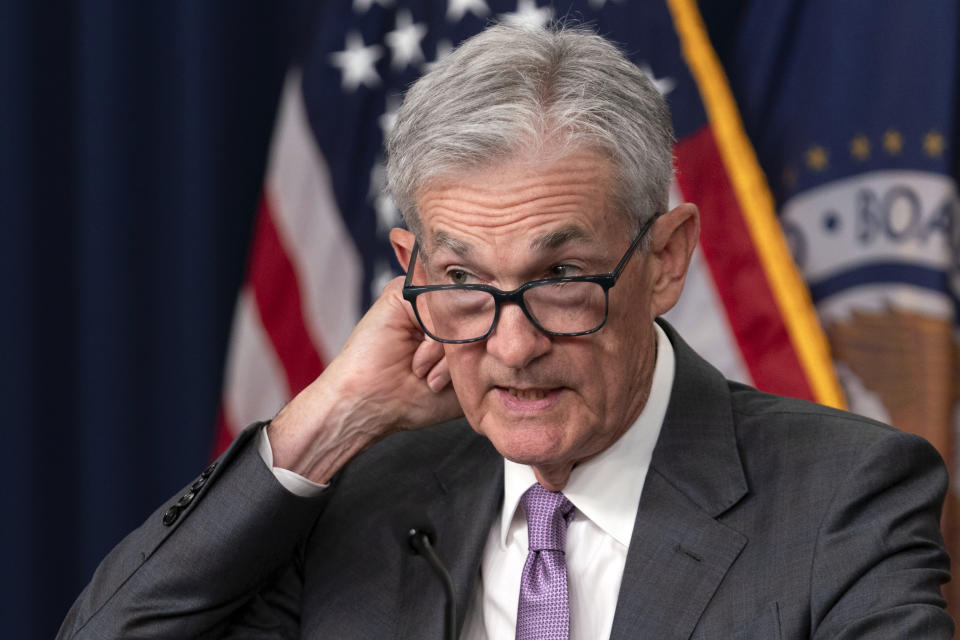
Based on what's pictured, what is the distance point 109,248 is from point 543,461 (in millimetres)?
2124

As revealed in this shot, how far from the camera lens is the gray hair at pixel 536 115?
5.08 feet

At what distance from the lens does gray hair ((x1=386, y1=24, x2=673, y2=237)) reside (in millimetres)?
1550

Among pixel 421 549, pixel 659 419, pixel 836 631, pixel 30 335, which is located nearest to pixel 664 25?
pixel 659 419

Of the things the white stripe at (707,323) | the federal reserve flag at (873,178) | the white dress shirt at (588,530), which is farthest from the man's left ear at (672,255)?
the federal reserve flag at (873,178)

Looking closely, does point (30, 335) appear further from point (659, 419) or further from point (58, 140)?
point (659, 419)

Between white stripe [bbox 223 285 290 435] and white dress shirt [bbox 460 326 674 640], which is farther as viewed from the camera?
white stripe [bbox 223 285 290 435]

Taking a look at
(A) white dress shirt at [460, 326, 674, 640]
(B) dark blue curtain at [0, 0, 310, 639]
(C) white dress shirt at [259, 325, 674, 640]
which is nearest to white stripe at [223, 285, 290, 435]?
(B) dark blue curtain at [0, 0, 310, 639]

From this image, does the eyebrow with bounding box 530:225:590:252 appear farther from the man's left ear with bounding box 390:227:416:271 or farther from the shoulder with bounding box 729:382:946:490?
the shoulder with bounding box 729:382:946:490

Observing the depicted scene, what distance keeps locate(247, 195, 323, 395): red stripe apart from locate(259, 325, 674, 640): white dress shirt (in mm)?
1280

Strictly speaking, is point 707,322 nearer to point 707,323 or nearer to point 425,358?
point 707,323

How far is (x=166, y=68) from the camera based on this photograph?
11.2 feet

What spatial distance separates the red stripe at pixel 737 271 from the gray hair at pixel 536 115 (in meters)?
0.99

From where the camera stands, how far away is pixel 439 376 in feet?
6.33

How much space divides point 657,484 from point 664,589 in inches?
6.6
